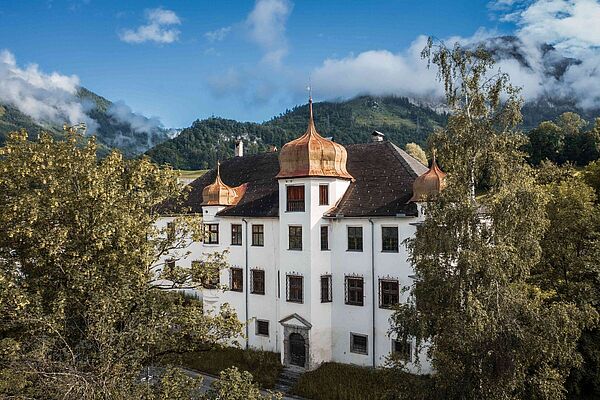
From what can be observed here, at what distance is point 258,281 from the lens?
97.6 ft

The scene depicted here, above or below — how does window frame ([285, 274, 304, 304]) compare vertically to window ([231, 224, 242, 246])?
below

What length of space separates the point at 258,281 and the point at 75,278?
18639 mm

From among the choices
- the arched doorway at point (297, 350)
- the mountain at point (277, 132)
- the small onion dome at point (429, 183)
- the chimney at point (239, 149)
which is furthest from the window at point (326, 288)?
the mountain at point (277, 132)

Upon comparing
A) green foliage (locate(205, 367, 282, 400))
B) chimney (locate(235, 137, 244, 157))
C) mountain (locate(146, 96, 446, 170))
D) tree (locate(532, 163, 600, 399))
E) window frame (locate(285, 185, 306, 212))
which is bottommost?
green foliage (locate(205, 367, 282, 400))

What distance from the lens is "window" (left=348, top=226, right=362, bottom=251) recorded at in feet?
87.4

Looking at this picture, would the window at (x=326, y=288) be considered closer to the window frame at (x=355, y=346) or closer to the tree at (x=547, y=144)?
the window frame at (x=355, y=346)

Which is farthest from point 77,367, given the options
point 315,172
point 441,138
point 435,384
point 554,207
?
point 554,207

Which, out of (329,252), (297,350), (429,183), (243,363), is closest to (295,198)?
(329,252)

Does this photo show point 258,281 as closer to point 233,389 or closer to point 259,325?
point 259,325

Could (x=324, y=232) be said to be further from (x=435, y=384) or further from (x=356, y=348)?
(x=435, y=384)

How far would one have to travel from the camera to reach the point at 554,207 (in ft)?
77.8

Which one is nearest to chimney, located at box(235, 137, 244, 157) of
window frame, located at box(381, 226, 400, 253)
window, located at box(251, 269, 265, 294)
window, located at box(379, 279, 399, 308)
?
window, located at box(251, 269, 265, 294)

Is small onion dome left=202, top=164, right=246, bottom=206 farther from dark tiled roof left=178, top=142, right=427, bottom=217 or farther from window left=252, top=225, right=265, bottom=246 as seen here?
window left=252, top=225, right=265, bottom=246

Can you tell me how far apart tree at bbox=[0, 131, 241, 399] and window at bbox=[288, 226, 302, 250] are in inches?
557
